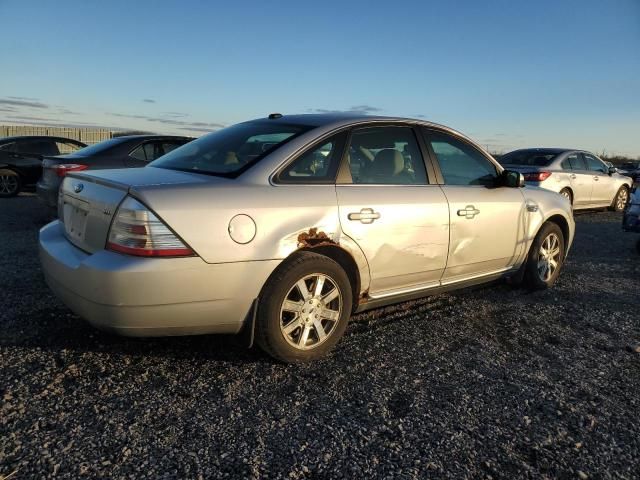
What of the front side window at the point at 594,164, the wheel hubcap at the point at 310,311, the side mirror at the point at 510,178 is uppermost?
the front side window at the point at 594,164

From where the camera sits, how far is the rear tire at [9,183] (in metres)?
11.4

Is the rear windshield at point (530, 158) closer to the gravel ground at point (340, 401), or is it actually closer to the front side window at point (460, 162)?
the front side window at point (460, 162)

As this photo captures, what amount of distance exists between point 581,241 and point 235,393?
7.28m

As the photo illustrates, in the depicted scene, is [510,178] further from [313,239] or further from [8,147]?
[8,147]

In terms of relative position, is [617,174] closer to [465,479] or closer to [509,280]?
[509,280]

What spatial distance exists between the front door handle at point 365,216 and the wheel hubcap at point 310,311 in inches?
16.7

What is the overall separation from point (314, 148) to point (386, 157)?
0.66 metres

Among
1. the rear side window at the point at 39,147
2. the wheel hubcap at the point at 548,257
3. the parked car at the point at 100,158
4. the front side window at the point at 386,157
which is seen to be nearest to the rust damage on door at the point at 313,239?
the front side window at the point at 386,157

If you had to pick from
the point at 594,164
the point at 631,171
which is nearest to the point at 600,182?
the point at 594,164

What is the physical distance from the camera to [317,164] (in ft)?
10.8

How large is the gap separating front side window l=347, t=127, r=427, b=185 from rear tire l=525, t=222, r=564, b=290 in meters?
1.76

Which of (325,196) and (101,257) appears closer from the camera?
(101,257)

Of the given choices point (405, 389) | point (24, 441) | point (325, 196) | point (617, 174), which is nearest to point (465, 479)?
point (405, 389)

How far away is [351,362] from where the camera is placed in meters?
3.29
